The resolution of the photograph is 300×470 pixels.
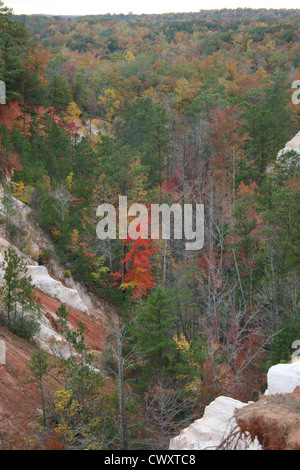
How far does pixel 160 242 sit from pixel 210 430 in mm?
19913

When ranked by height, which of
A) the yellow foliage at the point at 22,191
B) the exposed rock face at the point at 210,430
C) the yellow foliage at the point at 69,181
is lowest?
the exposed rock face at the point at 210,430

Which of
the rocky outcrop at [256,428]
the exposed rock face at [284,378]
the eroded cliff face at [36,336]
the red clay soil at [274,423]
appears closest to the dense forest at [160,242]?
the eroded cliff face at [36,336]

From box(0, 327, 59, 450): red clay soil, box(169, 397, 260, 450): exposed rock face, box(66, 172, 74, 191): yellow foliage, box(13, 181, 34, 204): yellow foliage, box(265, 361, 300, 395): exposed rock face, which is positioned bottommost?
box(0, 327, 59, 450): red clay soil

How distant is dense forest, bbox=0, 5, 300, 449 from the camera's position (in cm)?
1538

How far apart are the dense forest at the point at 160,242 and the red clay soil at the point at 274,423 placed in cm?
551

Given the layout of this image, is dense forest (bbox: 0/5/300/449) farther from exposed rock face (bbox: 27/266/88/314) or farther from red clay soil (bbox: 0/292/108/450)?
exposed rock face (bbox: 27/266/88/314)

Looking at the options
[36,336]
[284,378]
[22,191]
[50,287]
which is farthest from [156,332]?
[22,191]

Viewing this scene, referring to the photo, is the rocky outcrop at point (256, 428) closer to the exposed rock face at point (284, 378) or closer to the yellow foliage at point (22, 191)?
the exposed rock face at point (284, 378)

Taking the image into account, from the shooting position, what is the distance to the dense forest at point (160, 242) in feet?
50.4

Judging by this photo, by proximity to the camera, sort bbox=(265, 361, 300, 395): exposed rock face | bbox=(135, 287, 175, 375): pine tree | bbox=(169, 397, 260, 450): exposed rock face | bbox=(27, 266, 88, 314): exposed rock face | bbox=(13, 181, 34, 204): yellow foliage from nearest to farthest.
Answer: bbox=(169, 397, 260, 450): exposed rock face → bbox=(265, 361, 300, 395): exposed rock face → bbox=(135, 287, 175, 375): pine tree → bbox=(27, 266, 88, 314): exposed rock face → bbox=(13, 181, 34, 204): yellow foliage

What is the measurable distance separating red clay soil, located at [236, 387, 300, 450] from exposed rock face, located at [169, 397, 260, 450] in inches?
56.0

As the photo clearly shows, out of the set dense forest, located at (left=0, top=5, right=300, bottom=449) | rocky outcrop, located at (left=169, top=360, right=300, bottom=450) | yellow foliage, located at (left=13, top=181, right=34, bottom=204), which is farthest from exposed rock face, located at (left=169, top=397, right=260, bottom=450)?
yellow foliage, located at (left=13, top=181, right=34, bottom=204)

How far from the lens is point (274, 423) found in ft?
27.2

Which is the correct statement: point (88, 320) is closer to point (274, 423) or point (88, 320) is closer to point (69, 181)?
point (69, 181)
